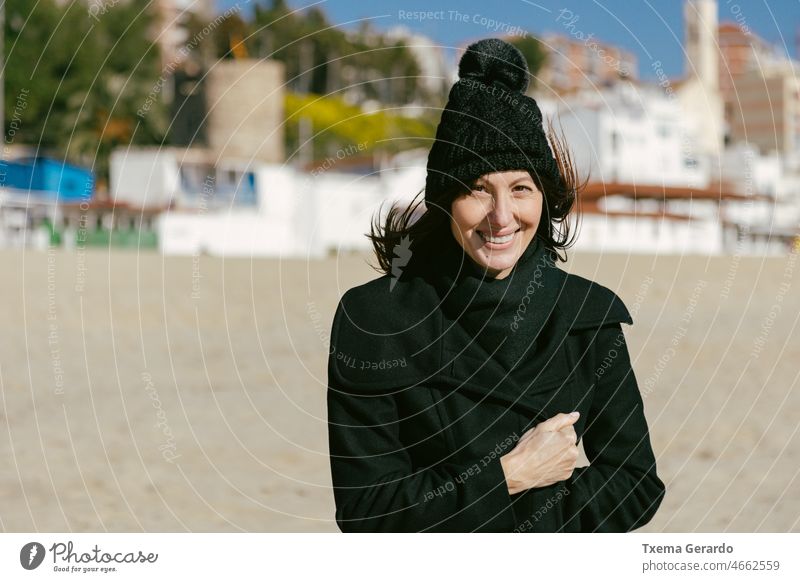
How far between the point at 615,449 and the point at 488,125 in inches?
31.9

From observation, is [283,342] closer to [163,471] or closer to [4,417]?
[4,417]

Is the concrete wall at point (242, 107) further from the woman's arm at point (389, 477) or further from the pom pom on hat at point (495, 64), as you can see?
the woman's arm at point (389, 477)

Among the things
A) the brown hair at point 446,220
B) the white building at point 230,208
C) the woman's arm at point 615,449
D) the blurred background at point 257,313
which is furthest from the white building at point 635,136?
the woman's arm at point 615,449

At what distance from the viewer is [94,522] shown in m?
7.30

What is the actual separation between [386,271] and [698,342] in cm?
1686

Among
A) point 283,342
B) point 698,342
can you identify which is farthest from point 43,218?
point 698,342

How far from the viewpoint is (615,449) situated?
245 cm

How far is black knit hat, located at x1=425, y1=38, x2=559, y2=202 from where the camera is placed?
91.4 inches

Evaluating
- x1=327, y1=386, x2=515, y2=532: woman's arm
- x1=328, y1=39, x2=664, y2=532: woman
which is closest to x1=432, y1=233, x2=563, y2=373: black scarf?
x1=328, y1=39, x2=664, y2=532: woman

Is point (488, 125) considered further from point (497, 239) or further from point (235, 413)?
point (235, 413)

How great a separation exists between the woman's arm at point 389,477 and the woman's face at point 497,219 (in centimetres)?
38

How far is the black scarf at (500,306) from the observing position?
2.31 metres

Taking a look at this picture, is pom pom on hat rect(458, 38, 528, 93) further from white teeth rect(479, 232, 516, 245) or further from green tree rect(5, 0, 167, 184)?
green tree rect(5, 0, 167, 184)
